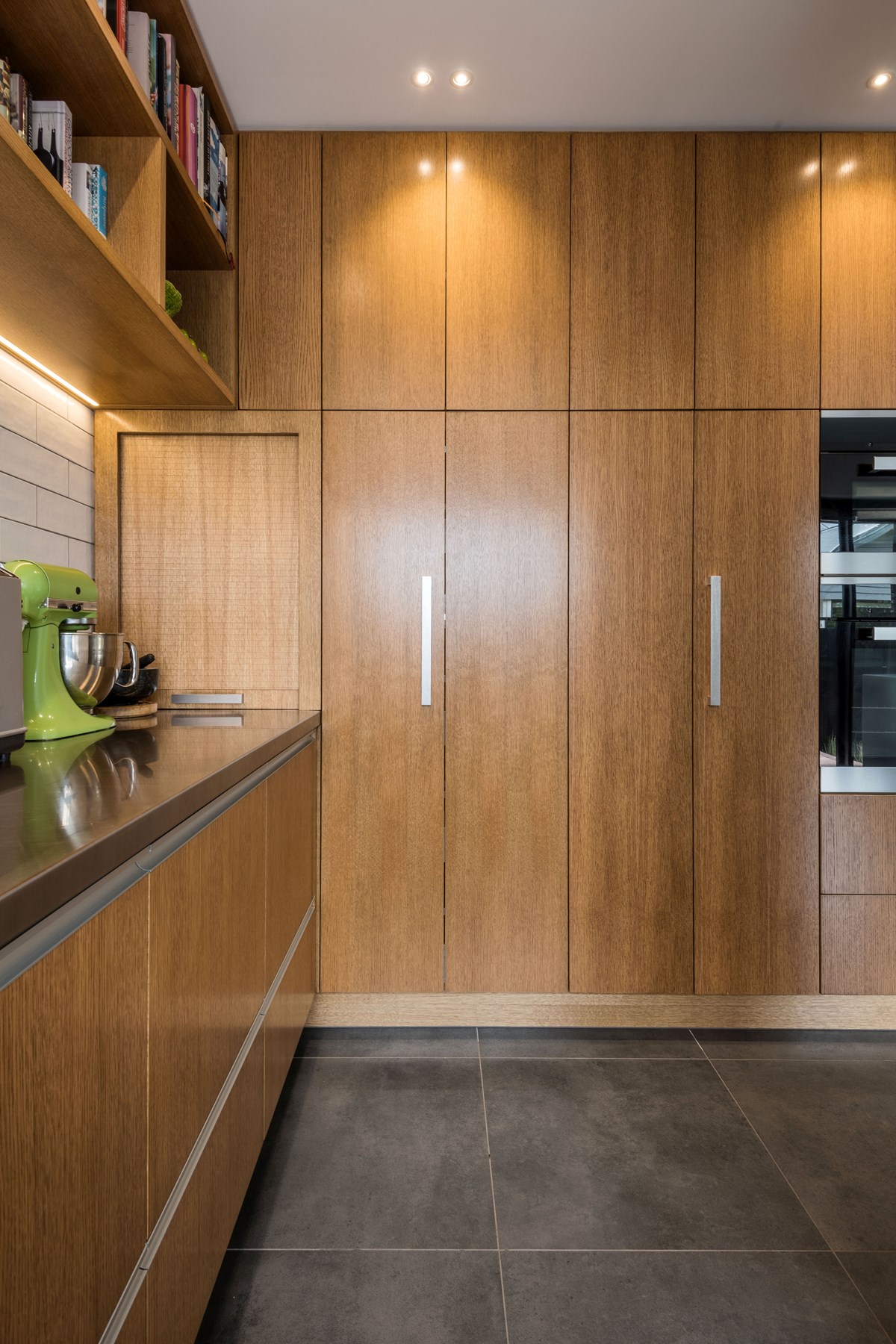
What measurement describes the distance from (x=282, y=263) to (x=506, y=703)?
1480 mm

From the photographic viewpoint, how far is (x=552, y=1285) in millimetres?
1389

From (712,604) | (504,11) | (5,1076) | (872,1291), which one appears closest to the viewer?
(5,1076)

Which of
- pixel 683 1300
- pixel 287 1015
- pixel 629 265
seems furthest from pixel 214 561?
pixel 683 1300

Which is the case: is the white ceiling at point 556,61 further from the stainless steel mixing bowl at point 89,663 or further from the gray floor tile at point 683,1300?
the gray floor tile at point 683,1300

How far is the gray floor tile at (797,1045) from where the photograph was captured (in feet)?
7.42

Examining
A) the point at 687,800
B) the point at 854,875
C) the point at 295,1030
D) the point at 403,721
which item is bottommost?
the point at 295,1030

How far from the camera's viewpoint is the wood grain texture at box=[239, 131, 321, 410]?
234 cm

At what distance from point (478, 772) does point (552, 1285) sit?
1.25 m

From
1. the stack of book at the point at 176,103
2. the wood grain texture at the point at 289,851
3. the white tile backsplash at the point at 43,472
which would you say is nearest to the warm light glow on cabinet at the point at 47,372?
the white tile backsplash at the point at 43,472

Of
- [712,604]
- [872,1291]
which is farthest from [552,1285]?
[712,604]

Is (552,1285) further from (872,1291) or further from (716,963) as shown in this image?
(716,963)

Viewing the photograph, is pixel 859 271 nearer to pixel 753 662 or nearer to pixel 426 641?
pixel 753 662

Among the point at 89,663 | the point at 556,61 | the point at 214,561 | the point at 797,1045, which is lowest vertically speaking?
the point at 797,1045

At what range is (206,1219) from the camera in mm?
1162
